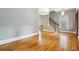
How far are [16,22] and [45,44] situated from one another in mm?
578

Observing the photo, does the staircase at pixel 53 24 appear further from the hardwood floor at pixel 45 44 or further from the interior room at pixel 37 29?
the hardwood floor at pixel 45 44

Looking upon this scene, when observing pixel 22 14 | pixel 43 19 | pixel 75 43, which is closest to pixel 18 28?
pixel 22 14

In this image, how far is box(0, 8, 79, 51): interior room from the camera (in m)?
2.20

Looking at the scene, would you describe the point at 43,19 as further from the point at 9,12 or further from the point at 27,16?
the point at 9,12

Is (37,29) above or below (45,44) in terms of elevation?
above

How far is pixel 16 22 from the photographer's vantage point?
2211 millimetres

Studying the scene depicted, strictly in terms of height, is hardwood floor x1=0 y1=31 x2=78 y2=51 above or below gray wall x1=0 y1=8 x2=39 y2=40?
below

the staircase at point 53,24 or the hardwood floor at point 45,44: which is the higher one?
the staircase at point 53,24

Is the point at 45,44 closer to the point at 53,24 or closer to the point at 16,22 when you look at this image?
the point at 53,24

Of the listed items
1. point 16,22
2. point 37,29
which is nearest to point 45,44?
point 37,29

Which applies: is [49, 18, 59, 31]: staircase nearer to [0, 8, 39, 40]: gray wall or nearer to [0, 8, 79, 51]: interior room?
[0, 8, 79, 51]: interior room

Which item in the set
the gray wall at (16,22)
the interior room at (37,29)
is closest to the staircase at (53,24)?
the interior room at (37,29)

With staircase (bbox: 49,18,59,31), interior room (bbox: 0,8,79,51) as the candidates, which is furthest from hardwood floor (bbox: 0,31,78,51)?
staircase (bbox: 49,18,59,31)

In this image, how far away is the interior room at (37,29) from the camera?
220cm
